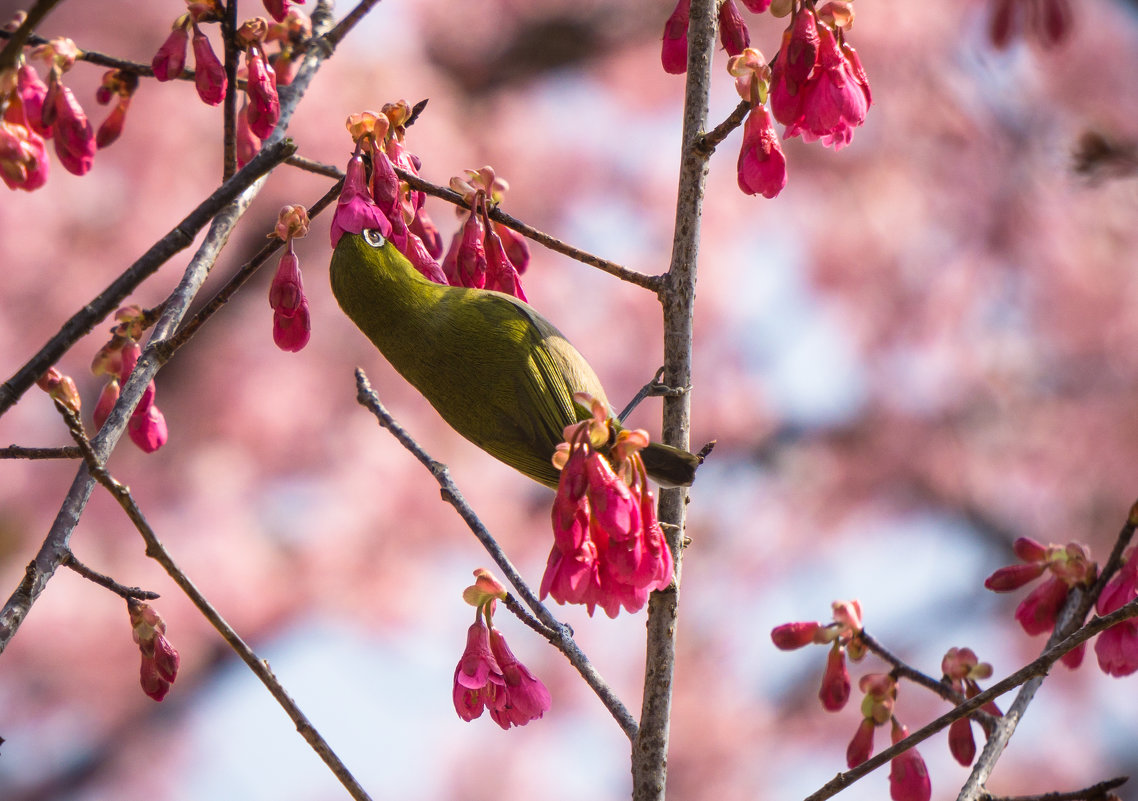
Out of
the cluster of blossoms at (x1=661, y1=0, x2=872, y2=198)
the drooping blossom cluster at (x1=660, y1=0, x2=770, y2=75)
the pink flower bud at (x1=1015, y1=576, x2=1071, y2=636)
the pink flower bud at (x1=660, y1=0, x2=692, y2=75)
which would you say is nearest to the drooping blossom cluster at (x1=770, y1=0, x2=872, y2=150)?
the cluster of blossoms at (x1=661, y1=0, x2=872, y2=198)

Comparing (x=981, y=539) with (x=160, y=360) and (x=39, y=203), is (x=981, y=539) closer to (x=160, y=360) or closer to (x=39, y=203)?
(x=39, y=203)

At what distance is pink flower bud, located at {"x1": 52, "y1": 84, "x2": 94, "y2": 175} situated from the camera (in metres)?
1.53

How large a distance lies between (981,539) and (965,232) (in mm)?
1917

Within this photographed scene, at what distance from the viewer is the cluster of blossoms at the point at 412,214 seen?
1347 mm

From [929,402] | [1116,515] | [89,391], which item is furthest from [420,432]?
[1116,515]

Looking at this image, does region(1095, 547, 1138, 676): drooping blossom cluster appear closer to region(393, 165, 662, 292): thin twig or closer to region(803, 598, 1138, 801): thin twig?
region(803, 598, 1138, 801): thin twig

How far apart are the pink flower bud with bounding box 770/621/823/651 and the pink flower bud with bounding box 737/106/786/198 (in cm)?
61

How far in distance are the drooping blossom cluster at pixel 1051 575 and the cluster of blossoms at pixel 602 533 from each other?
26.2 inches

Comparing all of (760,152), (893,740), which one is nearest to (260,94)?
(760,152)

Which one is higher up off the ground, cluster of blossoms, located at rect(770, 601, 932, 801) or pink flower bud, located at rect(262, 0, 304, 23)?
pink flower bud, located at rect(262, 0, 304, 23)

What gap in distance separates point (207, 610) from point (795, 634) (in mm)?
841

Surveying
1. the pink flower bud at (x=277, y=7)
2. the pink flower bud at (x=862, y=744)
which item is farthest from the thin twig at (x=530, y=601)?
the pink flower bud at (x=277, y=7)

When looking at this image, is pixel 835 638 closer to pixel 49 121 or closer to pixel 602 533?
pixel 602 533

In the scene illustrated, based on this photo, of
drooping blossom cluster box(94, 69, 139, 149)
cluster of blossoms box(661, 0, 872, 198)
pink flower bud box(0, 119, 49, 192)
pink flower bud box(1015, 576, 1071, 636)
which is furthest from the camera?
drooping blossom cluster box(94, 69, 139, 149)
